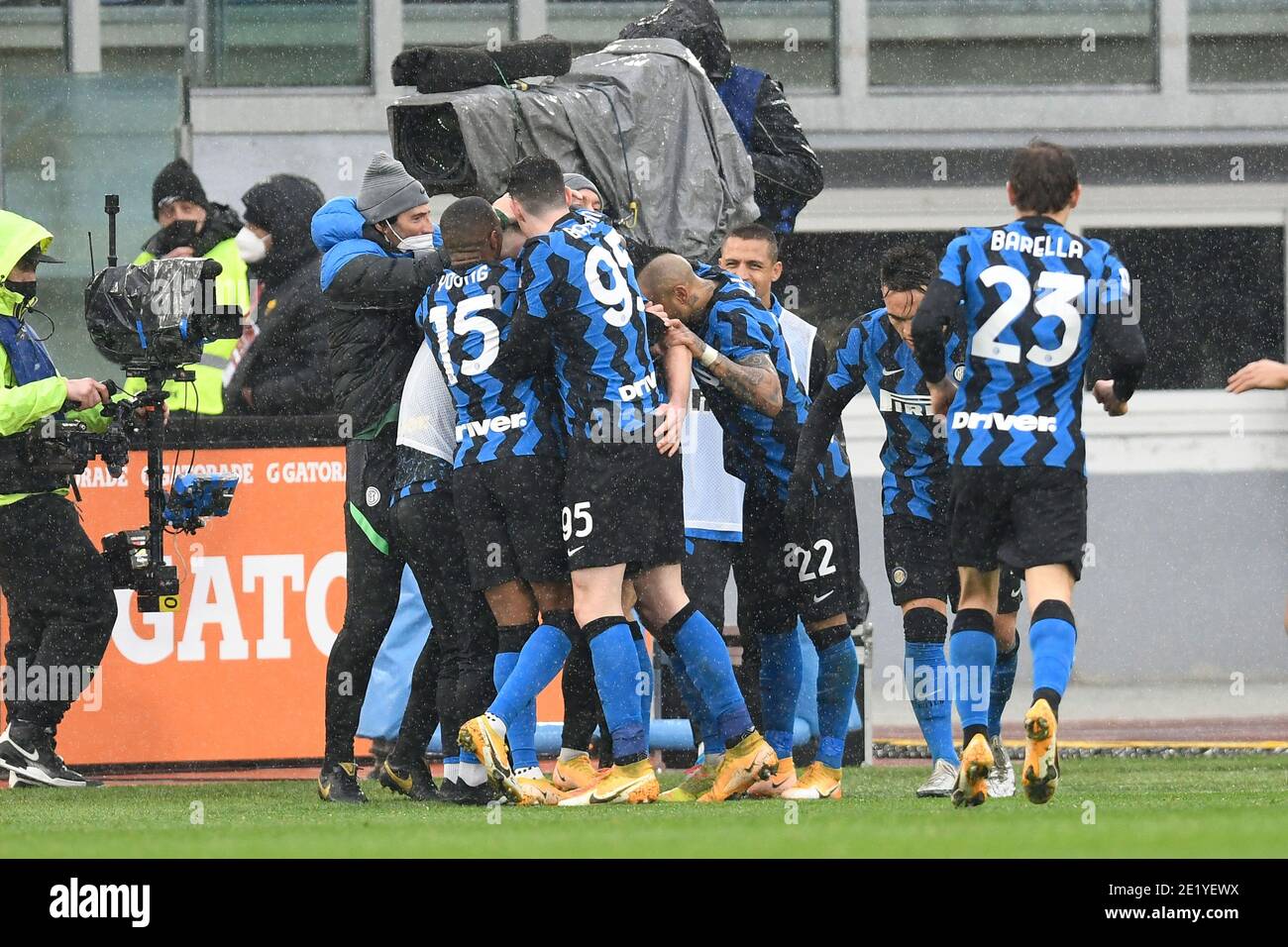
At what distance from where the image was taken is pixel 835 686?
8805 mm

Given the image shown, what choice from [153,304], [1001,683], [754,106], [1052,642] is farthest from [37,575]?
[1052,642]

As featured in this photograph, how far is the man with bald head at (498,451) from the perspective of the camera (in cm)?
798

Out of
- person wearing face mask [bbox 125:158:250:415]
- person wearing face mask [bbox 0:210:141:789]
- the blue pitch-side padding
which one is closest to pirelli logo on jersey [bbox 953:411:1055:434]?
the blue pitch-side padding

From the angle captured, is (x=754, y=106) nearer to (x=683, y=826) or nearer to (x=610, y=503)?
(x=610, y=503)

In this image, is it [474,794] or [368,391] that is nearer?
[474,794]

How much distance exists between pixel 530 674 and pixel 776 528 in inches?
48.7

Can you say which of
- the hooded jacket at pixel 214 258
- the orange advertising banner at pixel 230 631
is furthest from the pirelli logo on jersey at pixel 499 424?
the hooded jacket at pixel 214 258

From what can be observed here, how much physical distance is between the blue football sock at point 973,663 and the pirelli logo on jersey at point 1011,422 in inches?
25.1

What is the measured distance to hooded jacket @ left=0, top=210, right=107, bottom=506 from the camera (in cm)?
931

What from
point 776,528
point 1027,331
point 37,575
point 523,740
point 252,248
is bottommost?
point 523,740

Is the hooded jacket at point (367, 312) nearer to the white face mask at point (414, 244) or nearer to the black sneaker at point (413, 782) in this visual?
the white face mask at point (414, 244)

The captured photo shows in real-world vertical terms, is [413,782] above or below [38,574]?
below

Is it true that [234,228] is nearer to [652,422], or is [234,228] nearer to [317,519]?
[317,519]

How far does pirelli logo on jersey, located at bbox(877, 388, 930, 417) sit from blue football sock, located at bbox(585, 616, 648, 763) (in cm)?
155
